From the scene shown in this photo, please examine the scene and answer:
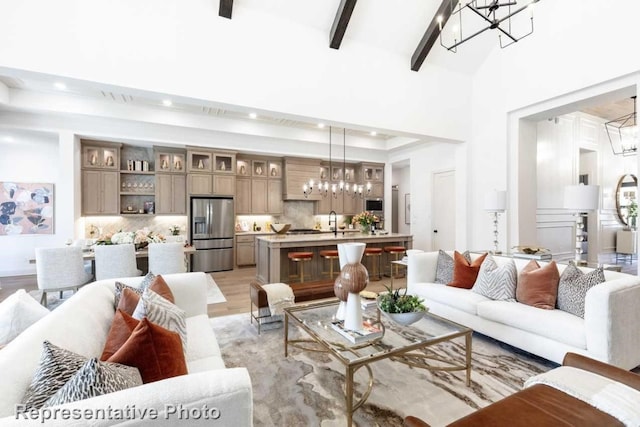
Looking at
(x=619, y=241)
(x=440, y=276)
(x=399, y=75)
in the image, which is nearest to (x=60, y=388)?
(x=440, y=276)

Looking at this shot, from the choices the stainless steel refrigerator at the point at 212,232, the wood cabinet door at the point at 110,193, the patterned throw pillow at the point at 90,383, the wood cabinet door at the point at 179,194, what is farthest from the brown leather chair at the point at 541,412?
the wood cabinet door at the point at 110,193

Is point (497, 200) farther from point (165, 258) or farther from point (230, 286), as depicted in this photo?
point (165, 258)

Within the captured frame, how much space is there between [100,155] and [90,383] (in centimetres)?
680

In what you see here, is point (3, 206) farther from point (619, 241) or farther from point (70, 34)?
point (619, 241)

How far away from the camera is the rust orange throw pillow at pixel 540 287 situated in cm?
268

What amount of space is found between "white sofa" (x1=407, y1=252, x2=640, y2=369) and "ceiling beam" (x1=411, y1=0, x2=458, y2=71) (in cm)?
360

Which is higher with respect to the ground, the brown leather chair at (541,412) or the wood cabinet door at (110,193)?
the wood cabinet door at (110,193)

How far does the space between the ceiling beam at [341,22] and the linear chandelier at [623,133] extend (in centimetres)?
683

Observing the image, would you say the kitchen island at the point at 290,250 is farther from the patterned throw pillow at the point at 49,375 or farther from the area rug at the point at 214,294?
the patterned throw pillow at the point at 49,375

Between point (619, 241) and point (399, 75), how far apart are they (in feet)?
25.7

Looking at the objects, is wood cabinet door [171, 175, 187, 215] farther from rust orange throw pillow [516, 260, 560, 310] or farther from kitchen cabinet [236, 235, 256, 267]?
rust orange throw pillow [516, 260, 560, 310]

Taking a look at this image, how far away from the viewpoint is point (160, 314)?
1720 millimetres

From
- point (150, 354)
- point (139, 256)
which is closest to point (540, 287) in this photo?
point (150, 354)

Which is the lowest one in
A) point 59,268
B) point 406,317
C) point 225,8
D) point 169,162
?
point 406,317
